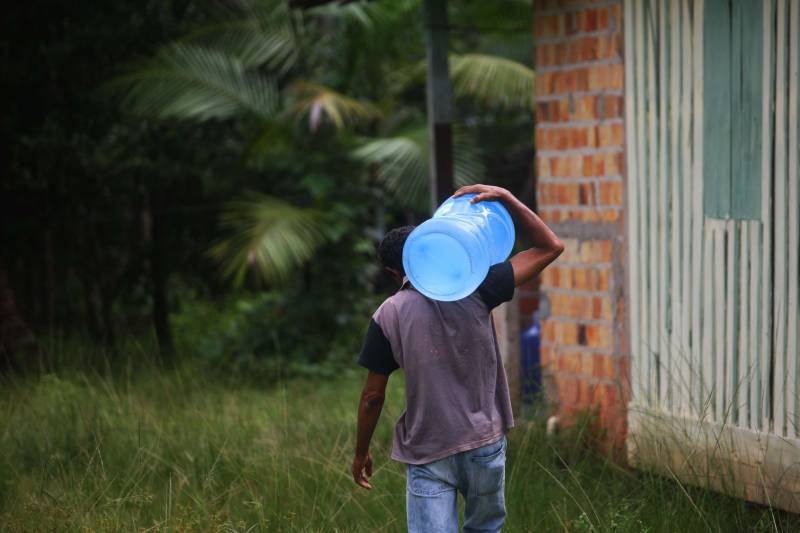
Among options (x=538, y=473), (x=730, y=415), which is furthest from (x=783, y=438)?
(x=538, y=473)

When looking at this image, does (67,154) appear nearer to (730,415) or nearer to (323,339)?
(323,339)

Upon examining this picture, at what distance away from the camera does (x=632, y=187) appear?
508cm

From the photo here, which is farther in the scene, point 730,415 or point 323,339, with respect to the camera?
point 323,339

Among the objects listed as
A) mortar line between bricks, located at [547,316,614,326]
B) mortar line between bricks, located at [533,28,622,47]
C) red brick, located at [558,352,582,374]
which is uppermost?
mortar line between bricks, located at [533,28,622,47]

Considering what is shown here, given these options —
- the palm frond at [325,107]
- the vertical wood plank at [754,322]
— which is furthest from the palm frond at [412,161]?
the vertical wood plank at [754,322]

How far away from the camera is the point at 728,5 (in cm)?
449

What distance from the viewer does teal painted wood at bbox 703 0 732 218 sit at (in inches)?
178

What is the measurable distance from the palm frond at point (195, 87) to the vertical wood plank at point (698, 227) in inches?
248

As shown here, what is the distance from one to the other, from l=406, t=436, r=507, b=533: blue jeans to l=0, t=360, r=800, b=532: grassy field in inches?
18.3

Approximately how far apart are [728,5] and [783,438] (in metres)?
1.84

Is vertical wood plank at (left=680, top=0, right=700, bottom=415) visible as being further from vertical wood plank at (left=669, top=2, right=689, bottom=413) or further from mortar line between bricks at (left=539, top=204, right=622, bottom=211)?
mortar line between bricks at (left=539, top=204, right=622, bottom=211)

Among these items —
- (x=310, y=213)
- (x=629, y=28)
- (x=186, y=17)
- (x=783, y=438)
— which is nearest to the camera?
(x=783, y=438)

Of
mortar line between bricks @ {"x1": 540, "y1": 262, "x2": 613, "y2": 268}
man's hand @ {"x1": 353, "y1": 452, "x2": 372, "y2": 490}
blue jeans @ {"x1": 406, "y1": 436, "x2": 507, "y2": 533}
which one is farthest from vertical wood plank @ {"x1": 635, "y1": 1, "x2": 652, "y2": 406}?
man's hand @ {"x1": 353, "y1": 452, "x2": 372, "y2": 490}

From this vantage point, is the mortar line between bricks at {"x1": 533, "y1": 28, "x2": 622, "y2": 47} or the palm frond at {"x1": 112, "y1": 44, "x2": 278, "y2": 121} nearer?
the mortar line between bricks at {"x1": 533, "y1": 28, "x2": 622, "y2": 47}
